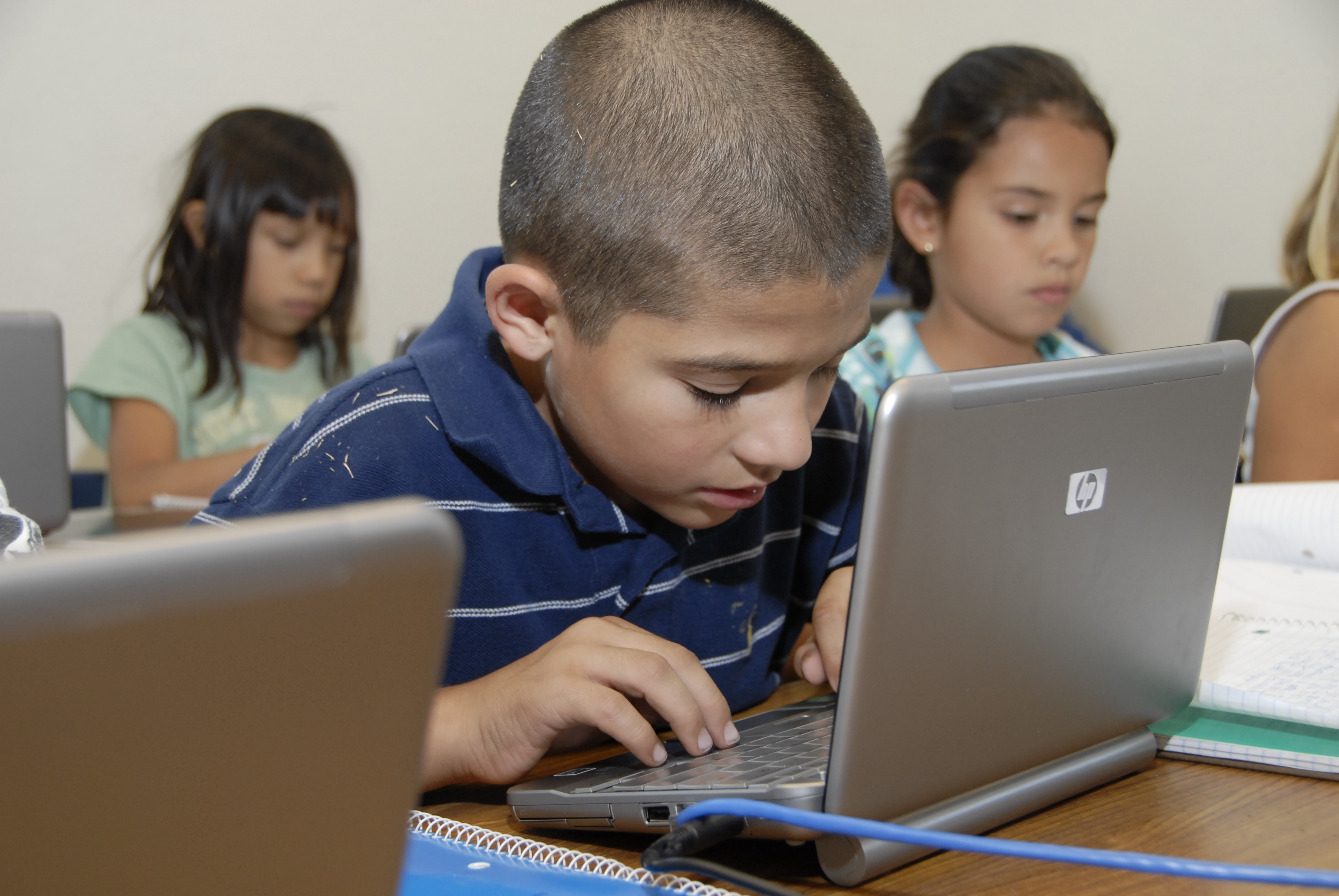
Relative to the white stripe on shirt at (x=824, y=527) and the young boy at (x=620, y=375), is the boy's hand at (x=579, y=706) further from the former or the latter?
the white stripe on shirt at (x=824, y=527)

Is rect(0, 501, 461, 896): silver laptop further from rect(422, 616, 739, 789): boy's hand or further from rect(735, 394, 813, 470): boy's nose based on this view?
rect(735, 394, 813, 470): boy's nose

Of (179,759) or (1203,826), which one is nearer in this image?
(179,759)

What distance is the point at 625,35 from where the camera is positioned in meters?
0.67

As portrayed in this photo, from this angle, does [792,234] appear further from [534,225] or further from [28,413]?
[28,413]

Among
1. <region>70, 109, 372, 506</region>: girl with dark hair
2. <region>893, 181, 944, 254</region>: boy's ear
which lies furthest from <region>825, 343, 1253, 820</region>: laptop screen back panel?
<region>70, 109, 372, 506</region>: girl with dark hair

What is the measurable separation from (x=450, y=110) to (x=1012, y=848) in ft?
6.27

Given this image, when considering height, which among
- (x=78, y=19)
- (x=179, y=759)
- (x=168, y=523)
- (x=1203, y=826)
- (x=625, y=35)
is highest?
(x=78, y=19)

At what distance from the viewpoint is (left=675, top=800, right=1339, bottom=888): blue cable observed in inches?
16.0

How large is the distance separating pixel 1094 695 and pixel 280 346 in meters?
1.65

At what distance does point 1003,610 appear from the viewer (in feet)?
1.58

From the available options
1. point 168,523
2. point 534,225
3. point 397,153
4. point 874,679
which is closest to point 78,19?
point 397,153

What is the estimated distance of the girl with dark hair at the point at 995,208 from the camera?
4.95ft

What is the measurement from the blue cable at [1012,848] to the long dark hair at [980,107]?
1.16 meters

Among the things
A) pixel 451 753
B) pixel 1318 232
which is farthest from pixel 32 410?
pixel 1318 232
